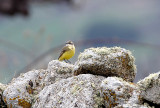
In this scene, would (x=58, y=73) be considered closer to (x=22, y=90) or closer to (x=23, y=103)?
(x=22, y=90)

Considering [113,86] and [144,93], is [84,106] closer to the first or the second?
[113,86]

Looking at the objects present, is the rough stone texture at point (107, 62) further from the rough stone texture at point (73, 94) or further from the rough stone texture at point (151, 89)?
the rough stone texture at point (151, 89)

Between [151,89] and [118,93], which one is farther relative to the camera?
[118,93]

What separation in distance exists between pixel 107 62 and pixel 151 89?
1.38 meters

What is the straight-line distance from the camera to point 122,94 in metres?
5.03

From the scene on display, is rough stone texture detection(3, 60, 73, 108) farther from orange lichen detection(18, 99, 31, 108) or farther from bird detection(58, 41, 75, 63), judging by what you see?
bird detection(58, 41, 75, 63)

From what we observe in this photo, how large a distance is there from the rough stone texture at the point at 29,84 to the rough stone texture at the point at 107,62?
1.93 ft

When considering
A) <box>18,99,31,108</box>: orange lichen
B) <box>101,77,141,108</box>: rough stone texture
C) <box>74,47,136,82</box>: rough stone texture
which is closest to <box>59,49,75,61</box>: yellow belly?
<box>74,47,136,82</box>: rough stone texture

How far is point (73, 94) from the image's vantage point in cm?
569

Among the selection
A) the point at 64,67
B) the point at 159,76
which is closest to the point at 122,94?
the point at 159,76

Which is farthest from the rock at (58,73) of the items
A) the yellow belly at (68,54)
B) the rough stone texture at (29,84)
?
the yellow belly at (68,54)

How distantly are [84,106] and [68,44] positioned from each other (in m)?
3.29

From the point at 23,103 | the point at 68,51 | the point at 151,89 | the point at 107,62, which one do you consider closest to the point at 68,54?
the point at 68,51

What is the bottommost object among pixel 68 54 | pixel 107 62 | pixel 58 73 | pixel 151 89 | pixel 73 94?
pixel 73 94
